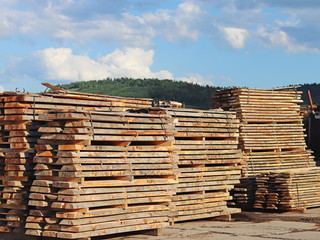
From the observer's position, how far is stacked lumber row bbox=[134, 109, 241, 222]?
44.5 feet

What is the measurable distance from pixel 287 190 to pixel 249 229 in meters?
3.63

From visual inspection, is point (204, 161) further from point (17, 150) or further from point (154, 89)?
point (154, 89)

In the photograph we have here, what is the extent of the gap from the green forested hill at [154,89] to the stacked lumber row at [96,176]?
4886cm

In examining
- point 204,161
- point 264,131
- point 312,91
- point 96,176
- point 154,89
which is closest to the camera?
point 96,176

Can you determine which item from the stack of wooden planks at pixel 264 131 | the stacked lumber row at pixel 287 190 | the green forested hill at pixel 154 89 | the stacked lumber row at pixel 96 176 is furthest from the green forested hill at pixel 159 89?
the stacked lumber row at pixel 96 176

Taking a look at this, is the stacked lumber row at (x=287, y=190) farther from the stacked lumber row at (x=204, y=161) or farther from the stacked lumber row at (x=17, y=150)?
the stacked lumber row at (x=17, y=150)

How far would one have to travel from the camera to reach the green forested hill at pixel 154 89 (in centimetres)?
6503

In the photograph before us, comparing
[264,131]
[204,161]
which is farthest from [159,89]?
[204,161]

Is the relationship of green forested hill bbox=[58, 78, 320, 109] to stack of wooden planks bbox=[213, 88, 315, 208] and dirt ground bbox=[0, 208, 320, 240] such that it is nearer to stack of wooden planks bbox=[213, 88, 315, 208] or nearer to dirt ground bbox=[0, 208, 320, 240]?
stack of wooden planks bbox=[213, 88, 315, 208]

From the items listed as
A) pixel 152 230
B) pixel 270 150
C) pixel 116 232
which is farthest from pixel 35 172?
pixel 270 150

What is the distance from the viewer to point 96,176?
1059cm

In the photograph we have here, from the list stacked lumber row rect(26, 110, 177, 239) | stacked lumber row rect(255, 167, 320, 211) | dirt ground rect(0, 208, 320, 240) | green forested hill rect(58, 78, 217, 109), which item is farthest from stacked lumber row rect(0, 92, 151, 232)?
green forested hill rect(58, 78, 217, 109)

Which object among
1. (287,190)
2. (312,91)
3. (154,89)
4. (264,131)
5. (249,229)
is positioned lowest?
(249,229)

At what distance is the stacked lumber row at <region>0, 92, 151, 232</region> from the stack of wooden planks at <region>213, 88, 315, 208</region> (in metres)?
7.44
